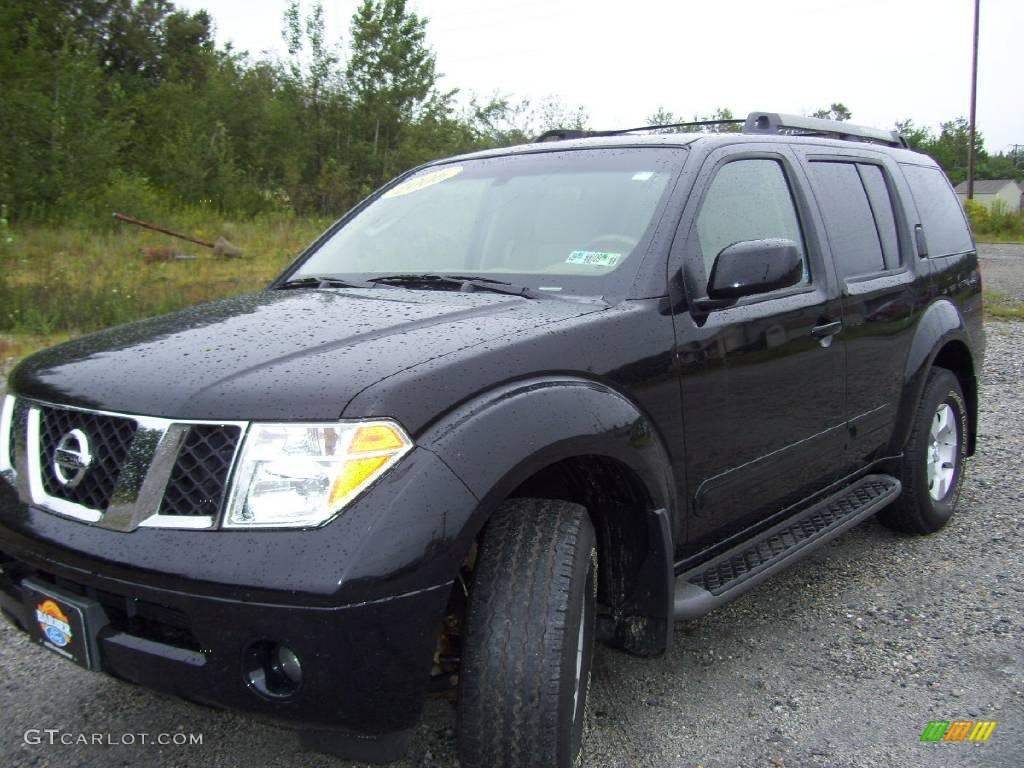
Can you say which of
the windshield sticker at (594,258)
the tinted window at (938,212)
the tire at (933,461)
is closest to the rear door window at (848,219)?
the tinted window at (938,212)

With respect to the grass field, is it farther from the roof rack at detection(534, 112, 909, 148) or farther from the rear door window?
the rear door window

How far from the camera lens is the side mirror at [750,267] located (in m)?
2.72

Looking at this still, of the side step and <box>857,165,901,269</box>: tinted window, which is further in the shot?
<box>857,165,901,269</box>: tinted window

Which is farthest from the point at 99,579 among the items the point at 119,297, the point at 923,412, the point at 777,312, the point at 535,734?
the point at 119,297

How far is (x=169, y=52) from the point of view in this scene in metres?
38.3

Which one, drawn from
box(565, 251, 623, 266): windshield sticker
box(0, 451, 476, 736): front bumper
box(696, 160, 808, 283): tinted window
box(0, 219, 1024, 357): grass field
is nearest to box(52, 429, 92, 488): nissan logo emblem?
box(0, 451, 476, 736): front bumper

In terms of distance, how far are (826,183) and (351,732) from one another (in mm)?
2893

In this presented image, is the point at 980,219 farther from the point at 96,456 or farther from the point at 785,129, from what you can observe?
the point at 96,456

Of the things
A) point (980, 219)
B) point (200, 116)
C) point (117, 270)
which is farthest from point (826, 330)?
point (980, 219)

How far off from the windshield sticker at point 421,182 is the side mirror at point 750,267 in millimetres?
1337

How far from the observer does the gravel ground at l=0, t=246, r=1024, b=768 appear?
2592 mm

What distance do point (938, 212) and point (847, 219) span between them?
1.18 metres

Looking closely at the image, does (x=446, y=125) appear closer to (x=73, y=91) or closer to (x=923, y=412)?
(x=73, y=91)

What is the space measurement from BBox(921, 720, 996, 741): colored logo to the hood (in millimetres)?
1626
